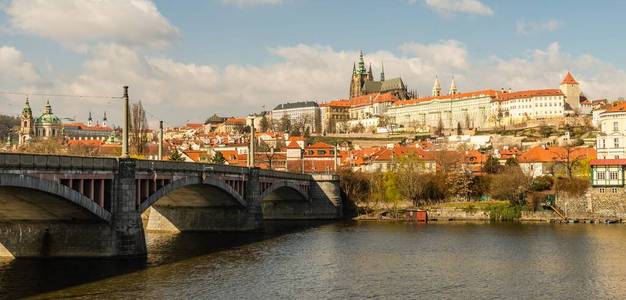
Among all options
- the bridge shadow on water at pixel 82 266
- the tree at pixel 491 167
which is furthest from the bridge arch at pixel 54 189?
the tree at pixel 491 167

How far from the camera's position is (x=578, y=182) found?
81.1m

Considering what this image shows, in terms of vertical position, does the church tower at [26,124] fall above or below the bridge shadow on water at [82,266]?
above

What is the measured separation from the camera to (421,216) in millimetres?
79000

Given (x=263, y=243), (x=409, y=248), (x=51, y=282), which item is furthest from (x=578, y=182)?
(x=51, y=282)

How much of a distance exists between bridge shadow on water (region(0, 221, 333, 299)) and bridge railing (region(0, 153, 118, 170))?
5507 millimetres

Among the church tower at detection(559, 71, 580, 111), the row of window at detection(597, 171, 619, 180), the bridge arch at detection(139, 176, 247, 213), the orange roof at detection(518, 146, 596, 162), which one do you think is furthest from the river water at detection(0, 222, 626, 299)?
the church tower at detection(559, 71, 580, 111)

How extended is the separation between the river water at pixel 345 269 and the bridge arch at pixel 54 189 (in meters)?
3.26

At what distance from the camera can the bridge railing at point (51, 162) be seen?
1275 inches

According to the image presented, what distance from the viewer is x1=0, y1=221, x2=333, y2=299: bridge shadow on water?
35.3m

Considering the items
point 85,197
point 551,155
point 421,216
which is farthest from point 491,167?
point 85,197

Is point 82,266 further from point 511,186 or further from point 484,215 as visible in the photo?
point 511,186

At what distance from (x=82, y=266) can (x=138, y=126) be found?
50.2 meters

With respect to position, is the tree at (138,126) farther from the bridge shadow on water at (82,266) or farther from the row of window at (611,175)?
the row of window at (611,175)

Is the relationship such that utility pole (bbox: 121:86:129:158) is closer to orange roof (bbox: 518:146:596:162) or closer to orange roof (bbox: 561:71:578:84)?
orange roof (bbox: 518:146:596:162)
